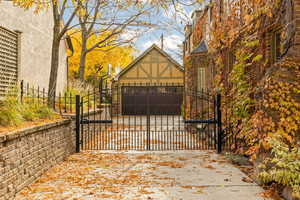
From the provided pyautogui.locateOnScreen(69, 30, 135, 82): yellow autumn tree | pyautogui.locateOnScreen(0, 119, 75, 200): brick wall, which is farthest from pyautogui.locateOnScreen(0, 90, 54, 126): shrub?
pyautogui.locateOnScreen(69, 30, 135, 82): yellow autumn tree

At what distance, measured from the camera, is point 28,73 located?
1145 centimetres

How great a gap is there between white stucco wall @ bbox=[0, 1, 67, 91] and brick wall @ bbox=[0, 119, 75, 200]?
4569mm

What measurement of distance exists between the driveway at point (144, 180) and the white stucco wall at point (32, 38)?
201 inches

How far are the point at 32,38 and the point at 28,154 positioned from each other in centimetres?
759

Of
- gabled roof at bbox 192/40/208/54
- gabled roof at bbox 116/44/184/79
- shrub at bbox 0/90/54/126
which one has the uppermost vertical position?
gabled roof at bbox 116/44/184/79

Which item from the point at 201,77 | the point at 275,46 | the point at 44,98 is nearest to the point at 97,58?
the point at 201,77

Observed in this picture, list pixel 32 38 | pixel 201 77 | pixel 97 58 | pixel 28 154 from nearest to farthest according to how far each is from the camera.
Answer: pixel 28 154
pixel 32 38
pixel 201 77
pixel 97 58

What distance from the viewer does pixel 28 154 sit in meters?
5.31

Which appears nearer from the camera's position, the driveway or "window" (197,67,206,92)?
the driveway

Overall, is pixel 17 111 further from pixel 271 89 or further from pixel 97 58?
pixel 97 58

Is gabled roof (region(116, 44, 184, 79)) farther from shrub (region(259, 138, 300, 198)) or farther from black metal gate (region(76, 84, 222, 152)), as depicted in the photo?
shrub (region(259, 138, 300, 198))

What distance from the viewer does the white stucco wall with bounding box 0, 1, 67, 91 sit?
9.89 m

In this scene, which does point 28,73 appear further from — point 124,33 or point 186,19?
point 124,33

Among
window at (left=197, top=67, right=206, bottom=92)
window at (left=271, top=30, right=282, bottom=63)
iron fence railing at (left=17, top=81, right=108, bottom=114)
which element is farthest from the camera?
window at (left=197, top=67, right=206, bottom=92)
